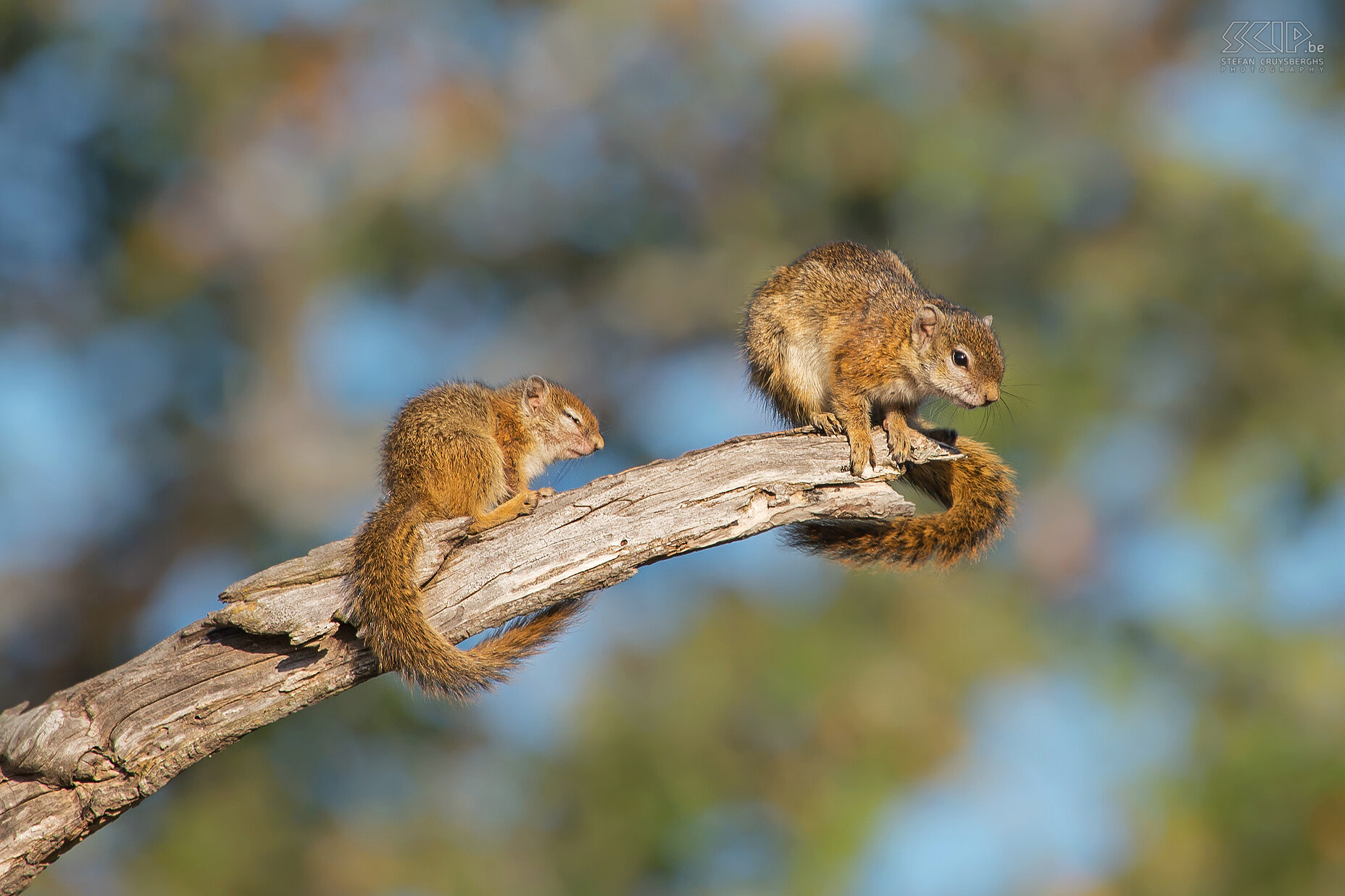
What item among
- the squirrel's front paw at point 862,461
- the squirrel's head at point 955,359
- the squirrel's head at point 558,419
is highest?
the squirrel's head at point 558,419

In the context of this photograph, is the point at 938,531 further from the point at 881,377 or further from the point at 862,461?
the point at 881,377

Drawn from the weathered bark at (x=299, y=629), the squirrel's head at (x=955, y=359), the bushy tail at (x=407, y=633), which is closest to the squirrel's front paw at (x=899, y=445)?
the weathered bark at (x=299, y=629)

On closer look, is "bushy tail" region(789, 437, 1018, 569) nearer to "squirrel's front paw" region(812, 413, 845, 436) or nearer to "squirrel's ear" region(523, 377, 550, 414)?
"squirrel's front paw" region(812, 413, 845, 436)

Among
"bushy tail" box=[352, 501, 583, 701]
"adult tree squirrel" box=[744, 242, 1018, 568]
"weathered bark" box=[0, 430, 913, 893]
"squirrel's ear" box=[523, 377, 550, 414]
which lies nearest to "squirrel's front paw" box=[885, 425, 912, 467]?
"adult tree squirrel" box=[744, 242, 1018, 568]

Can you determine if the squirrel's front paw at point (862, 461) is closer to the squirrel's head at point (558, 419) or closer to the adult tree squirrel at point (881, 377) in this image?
the adult tree squirrel at point (881, 377)

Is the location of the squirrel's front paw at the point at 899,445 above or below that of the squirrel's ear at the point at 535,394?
below

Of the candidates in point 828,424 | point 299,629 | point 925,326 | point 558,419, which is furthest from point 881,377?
point 299,629

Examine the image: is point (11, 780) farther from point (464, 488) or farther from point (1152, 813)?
point (1152, 813)
